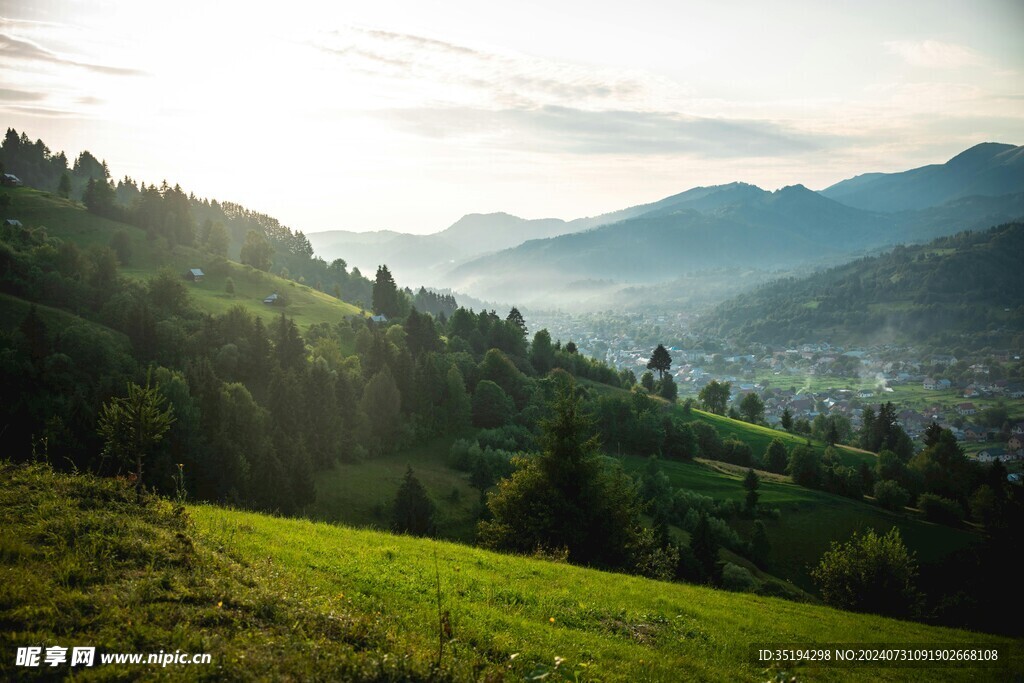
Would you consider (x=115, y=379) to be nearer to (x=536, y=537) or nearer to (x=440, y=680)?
(x=536, y=537)

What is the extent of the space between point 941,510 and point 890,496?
809cm

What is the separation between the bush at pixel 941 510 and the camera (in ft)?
304

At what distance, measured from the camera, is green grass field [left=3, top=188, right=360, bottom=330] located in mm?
116375

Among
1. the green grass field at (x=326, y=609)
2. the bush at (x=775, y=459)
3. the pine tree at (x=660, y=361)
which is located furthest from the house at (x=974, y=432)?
the green grass field at (x=326, y=609)

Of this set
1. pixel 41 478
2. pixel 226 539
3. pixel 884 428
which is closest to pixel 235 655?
pixel 226 539

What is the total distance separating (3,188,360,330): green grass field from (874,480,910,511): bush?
372 feet

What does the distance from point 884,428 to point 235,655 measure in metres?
170

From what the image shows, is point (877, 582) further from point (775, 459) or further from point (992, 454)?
point (992, 454)

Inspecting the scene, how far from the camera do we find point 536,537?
27156 mm

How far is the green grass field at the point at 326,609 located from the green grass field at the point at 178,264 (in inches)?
3947

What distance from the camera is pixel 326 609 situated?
11.5 m

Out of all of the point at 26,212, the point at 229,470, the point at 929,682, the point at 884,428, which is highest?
the point at 26,212

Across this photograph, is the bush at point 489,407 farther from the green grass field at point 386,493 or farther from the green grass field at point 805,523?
the green grass field at point 805,523


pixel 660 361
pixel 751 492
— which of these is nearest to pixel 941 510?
pixel 751 492
